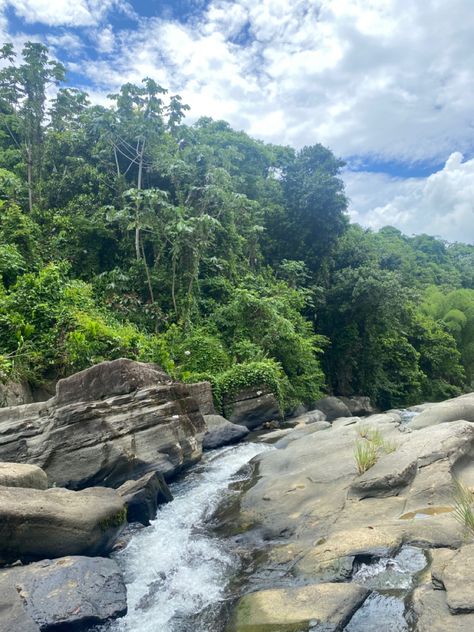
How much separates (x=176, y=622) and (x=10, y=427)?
498cm

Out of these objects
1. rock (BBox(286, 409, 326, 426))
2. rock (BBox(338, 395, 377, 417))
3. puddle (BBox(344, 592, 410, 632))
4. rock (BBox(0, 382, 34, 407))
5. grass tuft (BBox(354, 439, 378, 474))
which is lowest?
rock (BBox(338, 395, 377, 417))

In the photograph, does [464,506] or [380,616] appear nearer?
[380,616]

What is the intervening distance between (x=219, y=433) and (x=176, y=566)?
22.8 feet

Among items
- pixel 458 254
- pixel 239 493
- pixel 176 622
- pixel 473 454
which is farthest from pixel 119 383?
pixel 458 254

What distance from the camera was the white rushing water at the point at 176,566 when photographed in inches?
190

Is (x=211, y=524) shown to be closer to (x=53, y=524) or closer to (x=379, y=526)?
(x=53, y=524)

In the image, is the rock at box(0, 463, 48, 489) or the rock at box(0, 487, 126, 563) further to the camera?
the rock at box(0, 463, 48, 489)

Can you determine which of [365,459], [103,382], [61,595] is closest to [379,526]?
[365,459]

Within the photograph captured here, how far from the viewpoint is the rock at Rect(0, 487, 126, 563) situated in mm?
5102

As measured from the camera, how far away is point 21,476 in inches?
242

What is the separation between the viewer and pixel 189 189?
22781mm

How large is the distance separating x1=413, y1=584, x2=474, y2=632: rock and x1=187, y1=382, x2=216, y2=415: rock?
33.8ft

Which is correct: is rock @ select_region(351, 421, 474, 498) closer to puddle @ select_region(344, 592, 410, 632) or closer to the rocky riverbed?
the rocky riverbed

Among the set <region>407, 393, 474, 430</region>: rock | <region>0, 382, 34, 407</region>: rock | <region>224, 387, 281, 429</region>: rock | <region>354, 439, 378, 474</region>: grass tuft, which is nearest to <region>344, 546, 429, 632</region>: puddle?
<region>354, 439, 378, 474</region>: grass tuft
